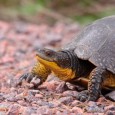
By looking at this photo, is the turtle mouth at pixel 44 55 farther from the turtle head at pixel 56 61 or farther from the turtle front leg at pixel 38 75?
the turtle front leg at pixel 38 75

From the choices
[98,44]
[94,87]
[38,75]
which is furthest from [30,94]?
[98,44]

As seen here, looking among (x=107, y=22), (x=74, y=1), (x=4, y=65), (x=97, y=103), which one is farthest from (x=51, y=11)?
(x=97, y=103)

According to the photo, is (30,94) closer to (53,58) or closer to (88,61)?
(53,58)

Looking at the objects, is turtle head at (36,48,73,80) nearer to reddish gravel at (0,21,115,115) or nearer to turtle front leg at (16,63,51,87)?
reddish gravel at (0,21,115,115)

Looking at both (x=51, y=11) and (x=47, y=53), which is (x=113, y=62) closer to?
(x=47, y=53)

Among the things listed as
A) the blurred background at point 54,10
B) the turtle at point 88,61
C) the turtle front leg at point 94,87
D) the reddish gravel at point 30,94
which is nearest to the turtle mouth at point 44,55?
the turtle at point 88,61

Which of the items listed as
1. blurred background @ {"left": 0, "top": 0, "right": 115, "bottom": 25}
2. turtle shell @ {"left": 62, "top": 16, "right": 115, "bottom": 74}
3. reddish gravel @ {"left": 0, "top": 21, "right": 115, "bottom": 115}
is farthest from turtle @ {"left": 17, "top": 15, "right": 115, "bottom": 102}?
blurred background @ {"left": 0, "top": 0, "right": 115, "bottom": 25}
